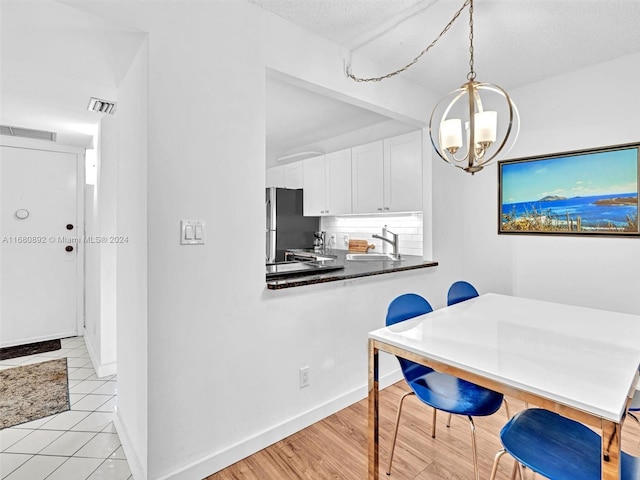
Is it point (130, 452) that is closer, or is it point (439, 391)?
point (439, 391)

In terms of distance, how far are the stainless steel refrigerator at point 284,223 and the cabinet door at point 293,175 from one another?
137 mm

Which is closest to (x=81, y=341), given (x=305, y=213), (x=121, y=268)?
(x=121, y=268)

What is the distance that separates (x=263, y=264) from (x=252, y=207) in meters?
0.33

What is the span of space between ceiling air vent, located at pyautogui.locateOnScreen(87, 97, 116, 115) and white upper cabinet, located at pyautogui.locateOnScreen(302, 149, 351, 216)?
2.26 metres

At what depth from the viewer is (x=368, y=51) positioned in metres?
2.35

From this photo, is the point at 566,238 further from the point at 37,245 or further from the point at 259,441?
the point at 37,245

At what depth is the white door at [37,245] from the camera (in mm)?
3553

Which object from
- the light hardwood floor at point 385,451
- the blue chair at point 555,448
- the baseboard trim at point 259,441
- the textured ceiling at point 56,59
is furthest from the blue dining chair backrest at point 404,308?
the textured ceiling at point 56,59

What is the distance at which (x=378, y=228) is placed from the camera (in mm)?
3990

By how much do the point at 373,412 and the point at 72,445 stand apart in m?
1.78

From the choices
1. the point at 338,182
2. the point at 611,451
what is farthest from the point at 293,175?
the point at 611,451

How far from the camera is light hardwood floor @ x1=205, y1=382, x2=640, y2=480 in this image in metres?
1.72

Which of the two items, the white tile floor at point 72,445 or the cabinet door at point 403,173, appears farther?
the cabinet door at point 403,173

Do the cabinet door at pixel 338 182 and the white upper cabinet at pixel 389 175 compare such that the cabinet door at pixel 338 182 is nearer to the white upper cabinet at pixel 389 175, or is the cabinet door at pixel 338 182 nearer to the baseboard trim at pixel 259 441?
the white upper cabinet at pixel 389 175
